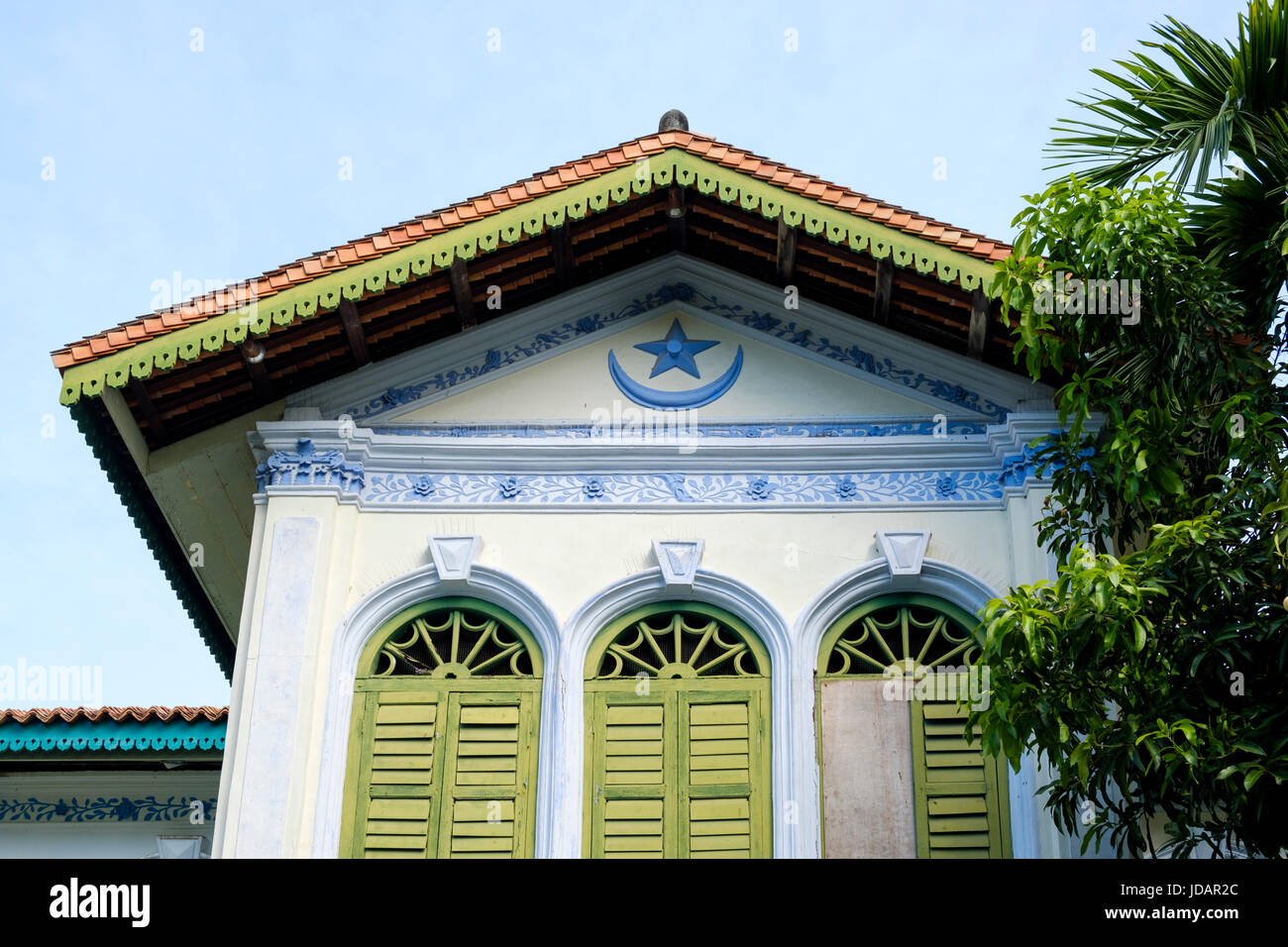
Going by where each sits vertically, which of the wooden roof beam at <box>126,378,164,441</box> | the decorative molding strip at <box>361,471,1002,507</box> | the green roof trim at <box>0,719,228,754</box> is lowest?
the green roof trim at <box>0,719,228,754</box>

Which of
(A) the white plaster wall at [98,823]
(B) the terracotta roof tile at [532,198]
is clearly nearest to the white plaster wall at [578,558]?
(B) the terracotta roof tile at [532,198]

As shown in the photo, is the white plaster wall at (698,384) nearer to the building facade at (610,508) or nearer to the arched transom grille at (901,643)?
the building facade at (610,508)

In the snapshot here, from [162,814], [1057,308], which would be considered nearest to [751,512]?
[1057,308]

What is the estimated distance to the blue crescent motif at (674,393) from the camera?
465 inches

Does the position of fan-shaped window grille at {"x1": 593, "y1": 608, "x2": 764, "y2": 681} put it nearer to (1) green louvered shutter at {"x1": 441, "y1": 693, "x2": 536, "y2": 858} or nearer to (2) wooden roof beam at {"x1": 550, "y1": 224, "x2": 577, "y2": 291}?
(1) green louvered shutter at {"x1": 441, "y1": 693, "x2": 536, "y2": 858}

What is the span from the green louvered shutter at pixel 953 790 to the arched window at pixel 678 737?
0.84m

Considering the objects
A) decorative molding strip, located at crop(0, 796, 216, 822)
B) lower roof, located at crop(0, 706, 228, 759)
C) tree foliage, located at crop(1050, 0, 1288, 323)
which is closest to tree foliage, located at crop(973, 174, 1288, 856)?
tree foliage, located at crop(1050, 0, 1288, 323)

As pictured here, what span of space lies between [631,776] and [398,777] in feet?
4.19

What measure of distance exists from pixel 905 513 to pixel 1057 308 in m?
2.27

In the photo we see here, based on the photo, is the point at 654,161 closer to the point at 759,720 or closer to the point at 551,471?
the point at 551,471

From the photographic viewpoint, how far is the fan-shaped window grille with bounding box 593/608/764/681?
35.8 feet

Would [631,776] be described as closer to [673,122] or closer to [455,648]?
[455,648]

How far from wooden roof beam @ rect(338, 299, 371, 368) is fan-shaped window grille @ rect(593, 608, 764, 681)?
2.40 meters

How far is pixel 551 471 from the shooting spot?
1156cm
